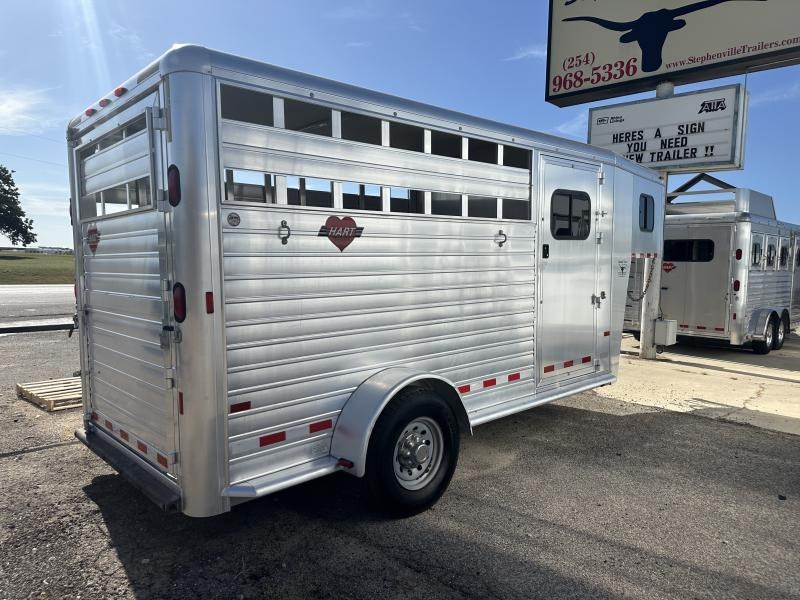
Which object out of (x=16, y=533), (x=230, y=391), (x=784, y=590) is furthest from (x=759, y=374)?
(x=16, y=533)

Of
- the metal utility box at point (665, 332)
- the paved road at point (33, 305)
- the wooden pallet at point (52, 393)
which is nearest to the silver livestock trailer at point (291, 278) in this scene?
the wooden pallet at point (52, 393)

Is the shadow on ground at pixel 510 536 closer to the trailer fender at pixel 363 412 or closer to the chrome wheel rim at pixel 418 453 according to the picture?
the chrome wheel rim at pixel 418 453

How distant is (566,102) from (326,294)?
10.6m

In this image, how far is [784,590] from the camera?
9.57ft

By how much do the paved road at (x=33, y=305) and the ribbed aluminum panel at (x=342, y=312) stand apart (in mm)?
11814

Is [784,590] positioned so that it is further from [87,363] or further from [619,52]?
[619,52]

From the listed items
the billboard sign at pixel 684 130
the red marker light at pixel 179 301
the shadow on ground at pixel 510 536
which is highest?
the billboard sign at pixel 684 130

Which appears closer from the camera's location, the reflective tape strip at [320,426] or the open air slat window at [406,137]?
the reflective tape strip at [320,426]

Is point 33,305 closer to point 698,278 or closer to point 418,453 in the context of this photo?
point 418,453

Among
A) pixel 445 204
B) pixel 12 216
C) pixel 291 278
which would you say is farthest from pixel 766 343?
pixel 12 216

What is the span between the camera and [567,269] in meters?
5.15

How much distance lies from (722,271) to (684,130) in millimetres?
2624

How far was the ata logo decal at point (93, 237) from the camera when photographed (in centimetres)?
386

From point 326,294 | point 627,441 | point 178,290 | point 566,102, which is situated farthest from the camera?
point 566,102
